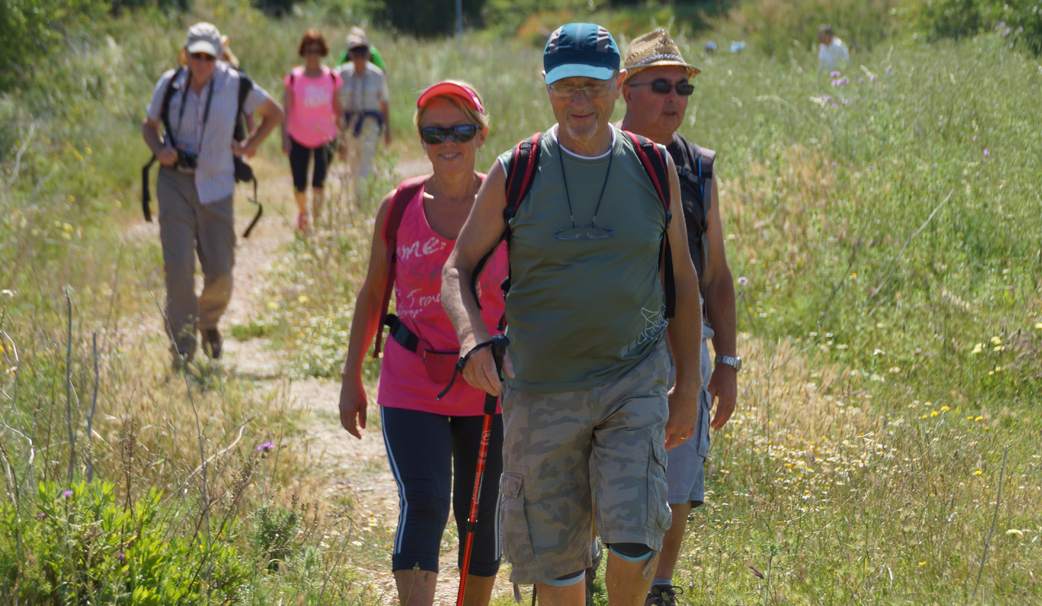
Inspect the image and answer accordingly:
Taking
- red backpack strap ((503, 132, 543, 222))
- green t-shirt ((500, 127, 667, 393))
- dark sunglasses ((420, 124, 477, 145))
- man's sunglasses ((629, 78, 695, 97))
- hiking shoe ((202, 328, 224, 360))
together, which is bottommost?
hiking shoe ((202, 328, 224, 360))

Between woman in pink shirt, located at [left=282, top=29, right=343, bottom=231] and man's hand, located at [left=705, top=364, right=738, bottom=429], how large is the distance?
22.6ft

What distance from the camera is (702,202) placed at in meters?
3.36

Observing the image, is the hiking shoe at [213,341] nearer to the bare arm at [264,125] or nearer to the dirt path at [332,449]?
the dirt path at [332,449]

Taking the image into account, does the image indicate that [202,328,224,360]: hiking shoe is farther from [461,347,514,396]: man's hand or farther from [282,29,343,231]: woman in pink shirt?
[461,347,514,396]: man's hand

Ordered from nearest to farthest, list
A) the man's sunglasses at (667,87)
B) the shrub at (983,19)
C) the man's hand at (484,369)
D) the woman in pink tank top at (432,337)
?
the man's hand at (484,369)
the woman in pink tank top at (432,337)
the man's sunglasses at (667,87)
the shrub at (983,19)

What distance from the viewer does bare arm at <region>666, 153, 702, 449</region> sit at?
2.86 metres

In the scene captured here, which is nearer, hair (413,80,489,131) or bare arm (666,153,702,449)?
bare arm (666,153,702,449)

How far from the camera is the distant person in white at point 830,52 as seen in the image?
933 centimetres

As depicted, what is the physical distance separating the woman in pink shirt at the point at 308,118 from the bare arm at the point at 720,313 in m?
6.71

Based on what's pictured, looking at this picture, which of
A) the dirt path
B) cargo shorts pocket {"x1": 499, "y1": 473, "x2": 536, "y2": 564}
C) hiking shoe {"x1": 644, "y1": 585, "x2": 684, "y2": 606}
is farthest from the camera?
the dirt path

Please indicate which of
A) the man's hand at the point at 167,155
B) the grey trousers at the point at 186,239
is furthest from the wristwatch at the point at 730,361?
the man's hand at the point at 167,155

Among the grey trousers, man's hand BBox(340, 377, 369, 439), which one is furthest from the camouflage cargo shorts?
the grey trousers

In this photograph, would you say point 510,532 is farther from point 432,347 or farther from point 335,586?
point 335,586

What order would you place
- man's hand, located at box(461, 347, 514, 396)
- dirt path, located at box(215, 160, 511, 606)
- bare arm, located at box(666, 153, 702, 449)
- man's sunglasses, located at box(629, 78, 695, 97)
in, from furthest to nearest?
dirt path, located at box(215, 160, 511, 606) → man's sunglasses, located at box(629, 78, 695, 97) → bare arm, located at box(666, 153, 702, 449) → man's hand, located at box(461, 347, 514, 396)
